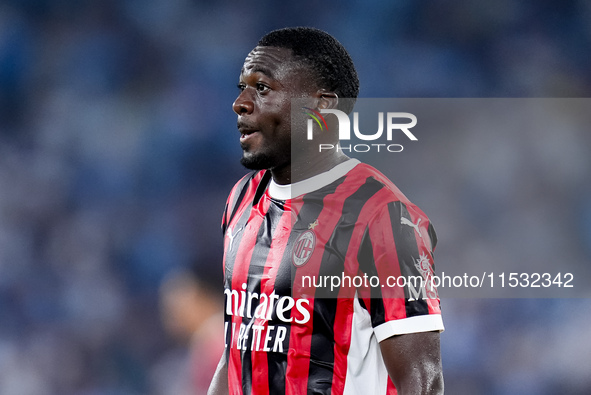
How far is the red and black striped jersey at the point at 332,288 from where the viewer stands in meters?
1.70

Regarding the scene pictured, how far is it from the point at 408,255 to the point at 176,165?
118 inches

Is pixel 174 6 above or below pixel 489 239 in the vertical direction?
above

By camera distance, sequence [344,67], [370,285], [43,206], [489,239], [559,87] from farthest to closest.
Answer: [43,206], [559,87], [489,239], [344,67], [370,285]

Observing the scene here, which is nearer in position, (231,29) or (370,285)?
(370,285)

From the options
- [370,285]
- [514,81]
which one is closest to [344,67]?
[370,285]

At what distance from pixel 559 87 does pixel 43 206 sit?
3276mm

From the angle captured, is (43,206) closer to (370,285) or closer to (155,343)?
(155,343)

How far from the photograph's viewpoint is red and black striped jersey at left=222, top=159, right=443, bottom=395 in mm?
1703

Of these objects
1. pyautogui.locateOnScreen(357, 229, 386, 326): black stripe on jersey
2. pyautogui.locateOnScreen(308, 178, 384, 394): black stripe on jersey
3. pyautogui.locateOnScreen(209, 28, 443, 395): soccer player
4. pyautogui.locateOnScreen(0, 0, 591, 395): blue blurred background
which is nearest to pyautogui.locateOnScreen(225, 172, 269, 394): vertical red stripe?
pyautogui.locateOnScreen(209, 28, 443, 395): soccer player

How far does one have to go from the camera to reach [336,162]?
6.50 feet

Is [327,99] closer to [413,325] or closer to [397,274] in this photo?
[397,274]

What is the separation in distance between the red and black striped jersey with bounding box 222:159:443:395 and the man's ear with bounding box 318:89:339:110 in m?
0.18

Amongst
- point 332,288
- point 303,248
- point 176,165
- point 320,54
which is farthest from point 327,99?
point 176,165

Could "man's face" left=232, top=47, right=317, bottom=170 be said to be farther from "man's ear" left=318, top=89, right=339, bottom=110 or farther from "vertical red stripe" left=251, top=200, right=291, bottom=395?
"vertical red stripe" left=251, top=200, right=291, bottom=395
